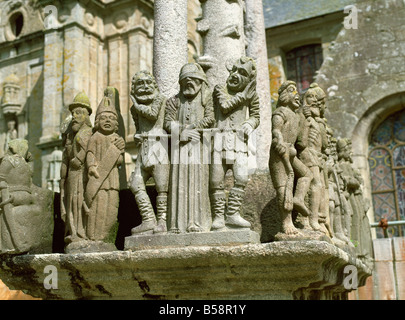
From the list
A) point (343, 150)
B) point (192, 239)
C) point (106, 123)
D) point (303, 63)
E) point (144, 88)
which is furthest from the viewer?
point (303, 63)

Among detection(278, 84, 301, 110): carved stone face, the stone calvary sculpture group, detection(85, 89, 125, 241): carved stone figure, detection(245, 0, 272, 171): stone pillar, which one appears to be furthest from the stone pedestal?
detection(245, 0, 272, 171): stone pillar

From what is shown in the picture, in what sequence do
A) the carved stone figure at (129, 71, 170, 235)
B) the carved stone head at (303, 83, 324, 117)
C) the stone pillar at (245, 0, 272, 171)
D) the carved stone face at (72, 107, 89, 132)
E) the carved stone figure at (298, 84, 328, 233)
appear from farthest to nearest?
the stone pillar at (245, 0, 272, 171)
the carved stone face at (72, 107, 89, 132)
the carved stone head at (303, 83, 324, 117)
the carved stone figure at (298, 84, 328, 233)
the carved stone figure at (129, 71, 170, 235)

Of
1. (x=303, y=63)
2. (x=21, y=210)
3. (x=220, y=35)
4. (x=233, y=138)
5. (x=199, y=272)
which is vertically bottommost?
(x=199, y=272)

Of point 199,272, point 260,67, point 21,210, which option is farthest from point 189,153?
point 260,67

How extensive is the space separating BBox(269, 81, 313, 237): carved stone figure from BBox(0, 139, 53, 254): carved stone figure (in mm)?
2584

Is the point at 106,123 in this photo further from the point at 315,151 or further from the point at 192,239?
the point at 315,151

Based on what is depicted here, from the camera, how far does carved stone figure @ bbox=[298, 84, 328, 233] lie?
5.39 metres

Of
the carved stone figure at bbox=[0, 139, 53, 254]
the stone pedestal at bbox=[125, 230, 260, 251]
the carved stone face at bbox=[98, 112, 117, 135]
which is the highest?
the carved stone face at bbox=[98, 112, 117, 135]

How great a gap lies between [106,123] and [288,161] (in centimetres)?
190

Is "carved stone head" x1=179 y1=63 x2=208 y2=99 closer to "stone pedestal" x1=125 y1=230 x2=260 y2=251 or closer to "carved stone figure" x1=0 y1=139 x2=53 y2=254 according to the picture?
"stone pedestal" x1=125 y1=230 x2=260 y2=251

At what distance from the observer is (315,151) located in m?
5.64

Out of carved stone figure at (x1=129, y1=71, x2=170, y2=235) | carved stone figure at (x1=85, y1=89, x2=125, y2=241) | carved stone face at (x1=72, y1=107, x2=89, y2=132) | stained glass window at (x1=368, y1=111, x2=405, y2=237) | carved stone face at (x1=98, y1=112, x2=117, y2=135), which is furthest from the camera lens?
stained glass window at (x1=368, y1=111, x2=405, y2=237)
